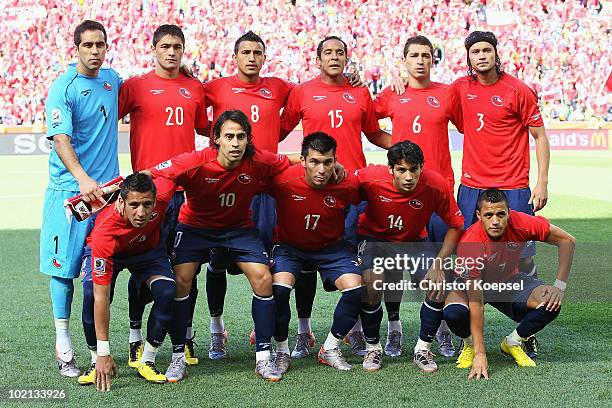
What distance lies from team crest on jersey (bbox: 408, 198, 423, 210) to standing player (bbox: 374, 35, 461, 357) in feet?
1.55

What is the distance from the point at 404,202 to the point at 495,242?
24.5 inches

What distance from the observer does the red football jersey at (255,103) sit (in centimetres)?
620

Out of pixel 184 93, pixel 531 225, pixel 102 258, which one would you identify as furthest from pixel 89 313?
pixel 531 225

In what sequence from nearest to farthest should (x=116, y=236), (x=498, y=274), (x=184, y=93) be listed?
1. (x=116, y=236)
2. (x=498, y=274)
3. (x=184, y=93)

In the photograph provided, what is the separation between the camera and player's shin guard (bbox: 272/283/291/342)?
5500 millimetres

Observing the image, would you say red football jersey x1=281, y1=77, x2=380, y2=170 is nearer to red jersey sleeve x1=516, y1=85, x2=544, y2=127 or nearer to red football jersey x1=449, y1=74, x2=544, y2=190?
red football jersey x1=449, y1=74, x2=544, y2=190

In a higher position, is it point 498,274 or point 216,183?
point 216,183

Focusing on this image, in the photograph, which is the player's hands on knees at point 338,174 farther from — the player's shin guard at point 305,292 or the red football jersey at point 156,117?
the red football jersey at point 156,117

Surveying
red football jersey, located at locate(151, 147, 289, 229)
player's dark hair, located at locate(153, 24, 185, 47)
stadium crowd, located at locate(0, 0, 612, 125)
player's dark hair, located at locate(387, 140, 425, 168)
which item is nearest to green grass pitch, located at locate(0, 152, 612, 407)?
red football jersey, located at locate(151, 147, 289, 229)

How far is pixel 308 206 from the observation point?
5.59 metres

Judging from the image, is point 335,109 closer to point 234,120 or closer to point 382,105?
point 382,105

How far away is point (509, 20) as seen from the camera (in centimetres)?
3012

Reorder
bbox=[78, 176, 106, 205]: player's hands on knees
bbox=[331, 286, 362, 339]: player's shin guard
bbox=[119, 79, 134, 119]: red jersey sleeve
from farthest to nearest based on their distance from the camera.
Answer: bbox=[119, 79, 134, 119]: red jersey sleeve → bbox=[331, 286, 362, 339]: player's shin guard → bbox=[78, 176, 106, 205]: player's hands on knees

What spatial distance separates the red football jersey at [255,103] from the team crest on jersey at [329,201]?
0.81 m
